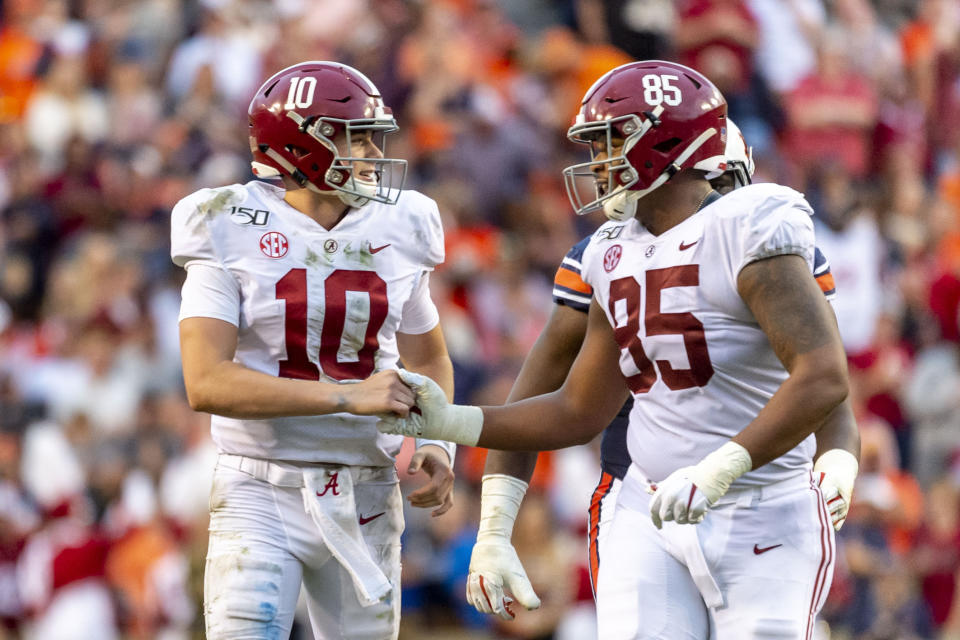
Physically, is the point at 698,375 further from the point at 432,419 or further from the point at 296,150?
the point at 296,150

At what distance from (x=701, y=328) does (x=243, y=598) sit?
5.06 ft

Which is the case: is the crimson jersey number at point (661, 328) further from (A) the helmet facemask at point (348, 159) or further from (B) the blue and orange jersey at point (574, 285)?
(A) the helmet facemask at point (348, 159)

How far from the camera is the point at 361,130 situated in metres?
4.70

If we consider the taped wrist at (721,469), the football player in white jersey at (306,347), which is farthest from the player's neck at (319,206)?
the taped wrist at (721,469)

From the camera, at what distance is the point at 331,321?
15.1ft

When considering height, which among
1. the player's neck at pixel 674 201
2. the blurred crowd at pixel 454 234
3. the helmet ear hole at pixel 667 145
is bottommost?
the blurred crowd at pixel 454 234

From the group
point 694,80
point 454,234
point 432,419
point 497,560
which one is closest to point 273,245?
point 432,419

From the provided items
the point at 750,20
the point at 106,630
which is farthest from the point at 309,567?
the point at 750,20

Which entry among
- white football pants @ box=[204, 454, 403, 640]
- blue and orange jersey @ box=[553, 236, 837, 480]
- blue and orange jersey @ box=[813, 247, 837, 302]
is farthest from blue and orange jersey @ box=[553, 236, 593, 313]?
white football pants @ box=[204, 454, 403, 640]

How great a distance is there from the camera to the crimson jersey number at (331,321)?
180 inches

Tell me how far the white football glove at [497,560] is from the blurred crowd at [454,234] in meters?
3.26

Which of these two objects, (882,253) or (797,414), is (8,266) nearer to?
(882,253)

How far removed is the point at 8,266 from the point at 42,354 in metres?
0.73

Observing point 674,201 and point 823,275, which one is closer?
point 674,201
